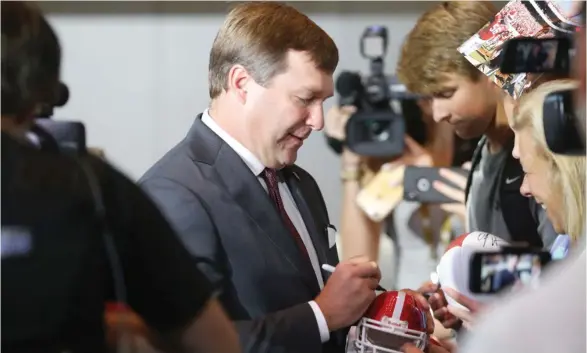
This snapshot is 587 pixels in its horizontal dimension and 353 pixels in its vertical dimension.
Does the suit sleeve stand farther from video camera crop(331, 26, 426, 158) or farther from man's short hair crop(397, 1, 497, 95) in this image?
man's short hair crop(397, 1, 497, 95)

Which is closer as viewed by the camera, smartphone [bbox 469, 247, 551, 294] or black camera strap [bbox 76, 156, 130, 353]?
black camera strap [bbox 76, 156, 130, 353]

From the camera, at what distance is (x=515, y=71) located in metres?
1.60

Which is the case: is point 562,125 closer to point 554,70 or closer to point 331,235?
point 554,70

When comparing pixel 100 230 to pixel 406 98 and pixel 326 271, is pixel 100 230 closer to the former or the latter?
pixel 326 271

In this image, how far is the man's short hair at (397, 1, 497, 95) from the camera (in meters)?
1.70

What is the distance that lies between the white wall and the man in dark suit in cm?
3

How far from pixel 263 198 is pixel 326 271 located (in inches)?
6.3

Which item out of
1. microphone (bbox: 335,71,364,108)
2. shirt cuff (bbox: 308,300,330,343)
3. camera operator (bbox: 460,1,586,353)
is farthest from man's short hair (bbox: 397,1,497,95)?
camera operator (bbox: 460,1,586,353)

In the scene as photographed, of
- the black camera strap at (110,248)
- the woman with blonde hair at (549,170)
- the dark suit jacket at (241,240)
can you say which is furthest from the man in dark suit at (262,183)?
the woman with blonde hair at (549,170)

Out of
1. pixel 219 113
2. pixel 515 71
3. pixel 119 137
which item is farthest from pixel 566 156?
pixel 119 137

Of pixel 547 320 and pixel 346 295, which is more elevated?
pixel 547 320

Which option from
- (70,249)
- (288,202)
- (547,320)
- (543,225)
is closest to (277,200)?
(288,202)

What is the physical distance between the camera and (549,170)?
160 cm

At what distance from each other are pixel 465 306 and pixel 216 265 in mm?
435
